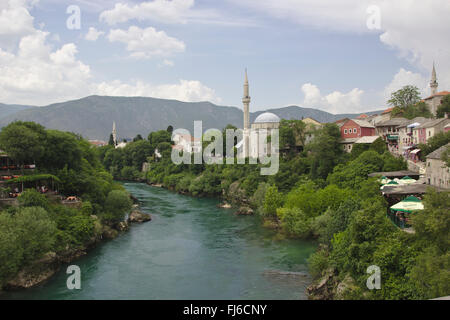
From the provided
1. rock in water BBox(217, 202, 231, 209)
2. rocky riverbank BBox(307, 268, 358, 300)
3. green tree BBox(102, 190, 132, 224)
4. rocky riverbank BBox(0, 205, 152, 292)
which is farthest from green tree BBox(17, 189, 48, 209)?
rock in water BBox(217, 202, 231, 209)

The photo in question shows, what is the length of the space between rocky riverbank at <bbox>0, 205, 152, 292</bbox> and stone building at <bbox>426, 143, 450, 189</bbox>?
2073cm

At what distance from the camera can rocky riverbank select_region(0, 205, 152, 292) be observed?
57.9 feet

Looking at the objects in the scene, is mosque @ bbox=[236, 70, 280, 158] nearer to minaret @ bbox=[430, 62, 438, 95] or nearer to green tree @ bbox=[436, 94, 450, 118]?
green tree @ bbox=[436, 94, 450, 118]

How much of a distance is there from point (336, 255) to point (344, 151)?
2323 centimetres

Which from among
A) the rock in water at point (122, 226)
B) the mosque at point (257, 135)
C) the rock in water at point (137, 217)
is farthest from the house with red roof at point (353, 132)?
the rock in water at point (122, 226)

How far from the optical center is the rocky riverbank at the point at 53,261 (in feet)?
57.9

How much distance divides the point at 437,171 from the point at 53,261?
21977 millimetres

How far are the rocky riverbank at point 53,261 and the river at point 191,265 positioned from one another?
434 mm

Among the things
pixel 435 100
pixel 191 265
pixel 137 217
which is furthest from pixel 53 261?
pixel 435 100

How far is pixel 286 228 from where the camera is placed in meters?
26.4

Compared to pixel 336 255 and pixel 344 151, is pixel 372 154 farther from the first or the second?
pixel 336 255

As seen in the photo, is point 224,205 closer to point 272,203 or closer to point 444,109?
point 272,203

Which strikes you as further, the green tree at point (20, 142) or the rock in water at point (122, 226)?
the rock in water at point (122, 226)

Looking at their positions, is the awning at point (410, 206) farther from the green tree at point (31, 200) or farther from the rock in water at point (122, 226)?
the green tree at point (31, 200)
